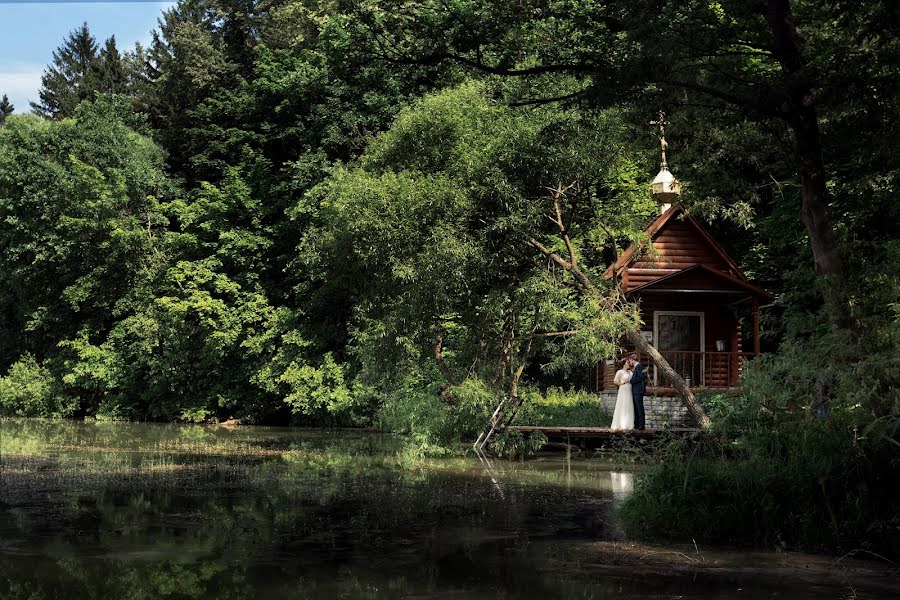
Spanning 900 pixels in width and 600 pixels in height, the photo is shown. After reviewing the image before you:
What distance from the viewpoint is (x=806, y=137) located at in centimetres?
1238

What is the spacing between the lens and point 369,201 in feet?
68.0

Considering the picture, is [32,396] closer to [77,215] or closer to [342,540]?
[77,215]

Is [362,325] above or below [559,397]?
above

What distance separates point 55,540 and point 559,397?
25721mm

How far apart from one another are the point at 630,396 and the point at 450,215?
24.9 ft

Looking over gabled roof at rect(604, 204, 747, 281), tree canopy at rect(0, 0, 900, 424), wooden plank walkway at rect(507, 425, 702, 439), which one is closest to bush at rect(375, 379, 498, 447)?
tree canopy at rect(0, 0, 900, 424)

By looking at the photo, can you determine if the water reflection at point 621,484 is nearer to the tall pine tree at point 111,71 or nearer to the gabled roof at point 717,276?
the gabled roof at point 717,276

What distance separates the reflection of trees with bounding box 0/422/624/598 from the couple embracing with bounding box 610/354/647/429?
7587 mm

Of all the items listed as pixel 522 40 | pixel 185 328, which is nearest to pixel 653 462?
pixel 522 40

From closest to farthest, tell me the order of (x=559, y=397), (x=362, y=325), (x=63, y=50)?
(x=362, y=325)
(x=559, y=397)
(x=63, y=50)

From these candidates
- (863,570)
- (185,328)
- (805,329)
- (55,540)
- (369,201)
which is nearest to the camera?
(863,570)

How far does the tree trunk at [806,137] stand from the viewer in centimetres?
1194

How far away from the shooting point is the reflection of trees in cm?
750

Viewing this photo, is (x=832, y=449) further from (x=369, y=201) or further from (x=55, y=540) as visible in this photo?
(x=369, y=201)
